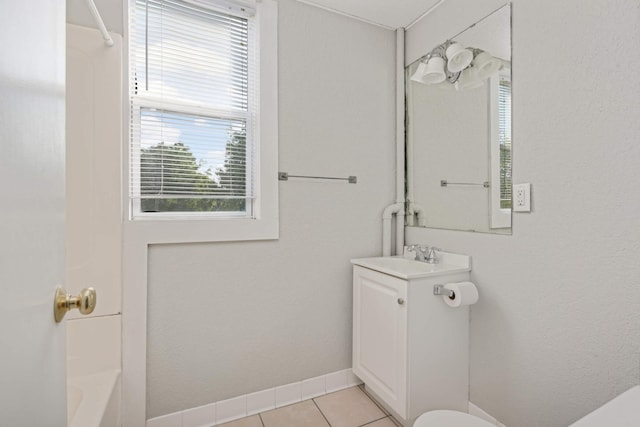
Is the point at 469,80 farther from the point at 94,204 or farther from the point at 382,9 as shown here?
the point at 94,204

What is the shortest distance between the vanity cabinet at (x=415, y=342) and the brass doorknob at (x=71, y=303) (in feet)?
3.99

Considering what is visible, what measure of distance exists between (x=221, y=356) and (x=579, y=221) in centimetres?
175

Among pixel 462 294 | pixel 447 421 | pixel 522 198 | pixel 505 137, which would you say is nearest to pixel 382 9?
pixel 505 137

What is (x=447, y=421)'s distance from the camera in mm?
1212

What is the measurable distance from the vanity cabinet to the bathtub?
1235 mm

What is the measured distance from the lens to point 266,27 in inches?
69.4

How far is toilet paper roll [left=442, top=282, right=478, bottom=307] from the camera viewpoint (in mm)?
1488

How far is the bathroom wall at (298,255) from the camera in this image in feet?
5.26

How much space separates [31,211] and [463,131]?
1818 mm

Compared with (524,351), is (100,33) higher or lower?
higher

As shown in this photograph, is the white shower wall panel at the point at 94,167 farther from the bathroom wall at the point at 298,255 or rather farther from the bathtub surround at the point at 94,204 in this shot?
the bathroom wall at the point at 298,255

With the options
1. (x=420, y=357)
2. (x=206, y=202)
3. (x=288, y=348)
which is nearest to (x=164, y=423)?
(x=288, y=348)

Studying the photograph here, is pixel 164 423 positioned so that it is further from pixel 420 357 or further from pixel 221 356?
pixel 420 357

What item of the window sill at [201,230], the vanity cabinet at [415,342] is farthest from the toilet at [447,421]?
the window sill at [201,230]
